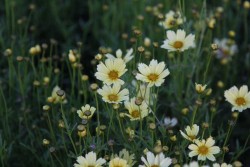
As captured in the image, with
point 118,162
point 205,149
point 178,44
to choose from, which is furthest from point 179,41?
point 118,162

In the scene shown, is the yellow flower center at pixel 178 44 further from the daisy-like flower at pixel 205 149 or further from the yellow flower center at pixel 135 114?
the daisy-like flower at pixel 205 149

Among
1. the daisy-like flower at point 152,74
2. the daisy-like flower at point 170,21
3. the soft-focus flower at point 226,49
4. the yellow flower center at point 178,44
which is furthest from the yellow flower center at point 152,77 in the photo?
the soft-focus flower at point 226,49

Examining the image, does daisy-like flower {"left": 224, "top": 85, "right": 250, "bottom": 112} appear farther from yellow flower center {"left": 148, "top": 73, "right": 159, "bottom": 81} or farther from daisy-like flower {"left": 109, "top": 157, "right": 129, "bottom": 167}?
daisy-like flower {"left": 109, "top": 157, "right": 129, "bottom": 167}

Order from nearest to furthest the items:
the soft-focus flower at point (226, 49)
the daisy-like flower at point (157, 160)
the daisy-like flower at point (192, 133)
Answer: the daisy-like flower at point (157, 160)
the daisy-like flower at point (192, 133)
the soft-focus flower at point (226, 49)

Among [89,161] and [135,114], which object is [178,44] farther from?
[89,161]

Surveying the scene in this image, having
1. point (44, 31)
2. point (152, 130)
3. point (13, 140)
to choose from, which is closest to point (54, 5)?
point (44, 31)

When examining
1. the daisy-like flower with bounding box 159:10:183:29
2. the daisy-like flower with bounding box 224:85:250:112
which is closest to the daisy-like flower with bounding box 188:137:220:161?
the daisy-like flower with bounding box 224:85:250:112
